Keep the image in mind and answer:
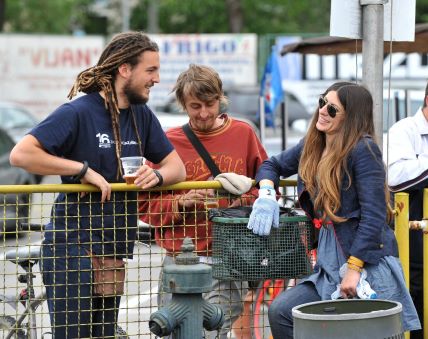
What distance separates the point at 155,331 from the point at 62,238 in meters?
0.84

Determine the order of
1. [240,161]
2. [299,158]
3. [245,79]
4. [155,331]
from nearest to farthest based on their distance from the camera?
[155,331] < [299,158] < [240,161] < [245,79]

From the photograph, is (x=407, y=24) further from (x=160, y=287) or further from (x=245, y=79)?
(x=245, y=79)

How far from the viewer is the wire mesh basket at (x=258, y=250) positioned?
19.7 ft

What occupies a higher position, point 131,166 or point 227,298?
point 131,166

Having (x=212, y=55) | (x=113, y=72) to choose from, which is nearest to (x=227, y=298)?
(x=113, y=72)

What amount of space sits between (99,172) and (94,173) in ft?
0.51

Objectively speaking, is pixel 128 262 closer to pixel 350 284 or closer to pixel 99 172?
pixel 99 172

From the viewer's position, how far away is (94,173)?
5840 mm

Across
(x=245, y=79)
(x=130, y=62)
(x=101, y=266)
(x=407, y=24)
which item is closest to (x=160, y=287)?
(x=101, y=266)

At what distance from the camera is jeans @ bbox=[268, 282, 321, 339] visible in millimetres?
5797

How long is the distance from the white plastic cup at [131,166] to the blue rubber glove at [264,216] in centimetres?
66

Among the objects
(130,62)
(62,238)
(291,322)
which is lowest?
(291,322)

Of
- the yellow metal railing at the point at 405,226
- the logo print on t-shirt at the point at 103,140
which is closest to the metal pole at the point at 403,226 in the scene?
the yellow metal railing at the point at 405,226

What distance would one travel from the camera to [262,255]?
19.7 ft
